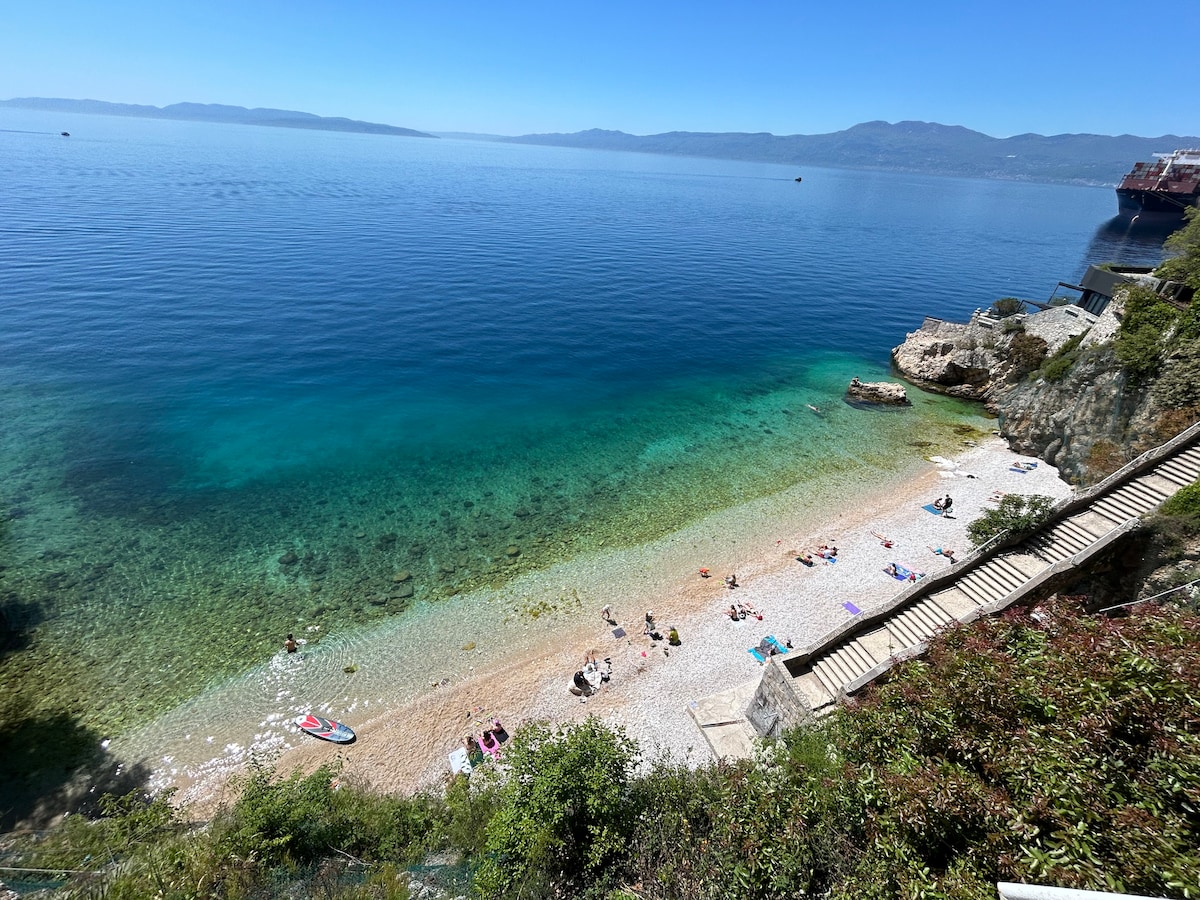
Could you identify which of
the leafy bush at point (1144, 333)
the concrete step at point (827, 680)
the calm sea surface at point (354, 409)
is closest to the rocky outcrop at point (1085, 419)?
the leafy bush at point (1144, 333)

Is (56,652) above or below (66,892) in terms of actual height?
below

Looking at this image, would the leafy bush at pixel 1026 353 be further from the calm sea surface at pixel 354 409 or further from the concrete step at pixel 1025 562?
the concrete step at pixel 1025 562

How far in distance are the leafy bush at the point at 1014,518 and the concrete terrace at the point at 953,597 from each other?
53 centimetres

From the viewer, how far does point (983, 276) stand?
93.8 metres

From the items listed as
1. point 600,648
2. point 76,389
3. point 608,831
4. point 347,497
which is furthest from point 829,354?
point 76,389

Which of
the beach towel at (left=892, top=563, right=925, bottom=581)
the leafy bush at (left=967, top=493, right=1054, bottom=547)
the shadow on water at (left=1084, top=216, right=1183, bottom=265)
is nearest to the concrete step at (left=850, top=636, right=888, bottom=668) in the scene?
the leafy bush at (left=967, top=493, right=1054, bottom=547)

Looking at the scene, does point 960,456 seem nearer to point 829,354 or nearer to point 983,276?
point 829,354

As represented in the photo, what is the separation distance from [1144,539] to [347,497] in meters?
41.2

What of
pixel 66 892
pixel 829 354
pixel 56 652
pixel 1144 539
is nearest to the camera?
pixel 66 892

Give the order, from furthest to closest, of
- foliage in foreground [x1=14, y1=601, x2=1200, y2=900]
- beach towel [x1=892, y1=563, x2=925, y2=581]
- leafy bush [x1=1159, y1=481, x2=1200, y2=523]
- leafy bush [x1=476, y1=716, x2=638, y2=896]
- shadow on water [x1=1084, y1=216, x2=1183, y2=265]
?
1. shadow on water [x1=1084, y1=216, x2=1183, y2=265]
2. beach towel [x1=892, y1=563, x2=925, y2=581]
3. leafy bush [x1=1159, y1=481, x2=1200, y2=523]
4. leafy bush [x1=476, y1=716, x2=638, y2=896]
5. foliage in foreground [x1=14, y1=601, x2=1200, y2=900]

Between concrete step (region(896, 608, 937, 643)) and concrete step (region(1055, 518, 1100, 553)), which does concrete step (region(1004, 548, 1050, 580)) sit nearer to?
concrete step (region(1055, 518, 1100, 553))

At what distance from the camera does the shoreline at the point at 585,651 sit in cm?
2098

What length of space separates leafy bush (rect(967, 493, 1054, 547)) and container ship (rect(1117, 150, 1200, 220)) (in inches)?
6161

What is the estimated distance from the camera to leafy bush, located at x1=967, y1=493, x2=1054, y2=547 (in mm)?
22094
